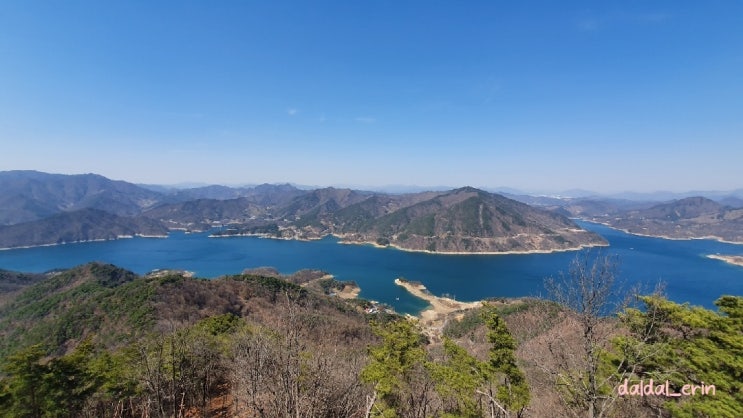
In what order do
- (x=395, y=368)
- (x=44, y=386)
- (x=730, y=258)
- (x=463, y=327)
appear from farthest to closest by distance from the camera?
(x=730, y=258)
(x=463, y=327)
(x=44, y=386)
(x=395, y=368)

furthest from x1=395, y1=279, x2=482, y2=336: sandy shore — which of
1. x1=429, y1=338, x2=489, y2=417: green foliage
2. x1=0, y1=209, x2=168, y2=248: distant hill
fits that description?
x1=0, y1=209, x2=168, y2=248: distant hill

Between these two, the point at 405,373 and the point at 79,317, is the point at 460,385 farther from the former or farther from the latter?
the point at 79,317

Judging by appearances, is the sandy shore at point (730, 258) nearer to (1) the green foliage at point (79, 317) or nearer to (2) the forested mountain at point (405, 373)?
(2) the forested mountain at point (405, 373)

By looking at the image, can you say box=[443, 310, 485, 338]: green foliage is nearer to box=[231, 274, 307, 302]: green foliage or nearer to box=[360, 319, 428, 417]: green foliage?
box=[231, 274, 307, 302]: green foliage

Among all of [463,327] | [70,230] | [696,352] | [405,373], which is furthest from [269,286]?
[70,230]

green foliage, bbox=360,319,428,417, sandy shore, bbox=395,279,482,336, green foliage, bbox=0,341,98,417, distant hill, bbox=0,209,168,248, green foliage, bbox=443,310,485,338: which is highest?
green foliage, bbox=360,319,428,417

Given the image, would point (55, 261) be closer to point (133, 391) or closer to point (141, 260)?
point (141, 260)
